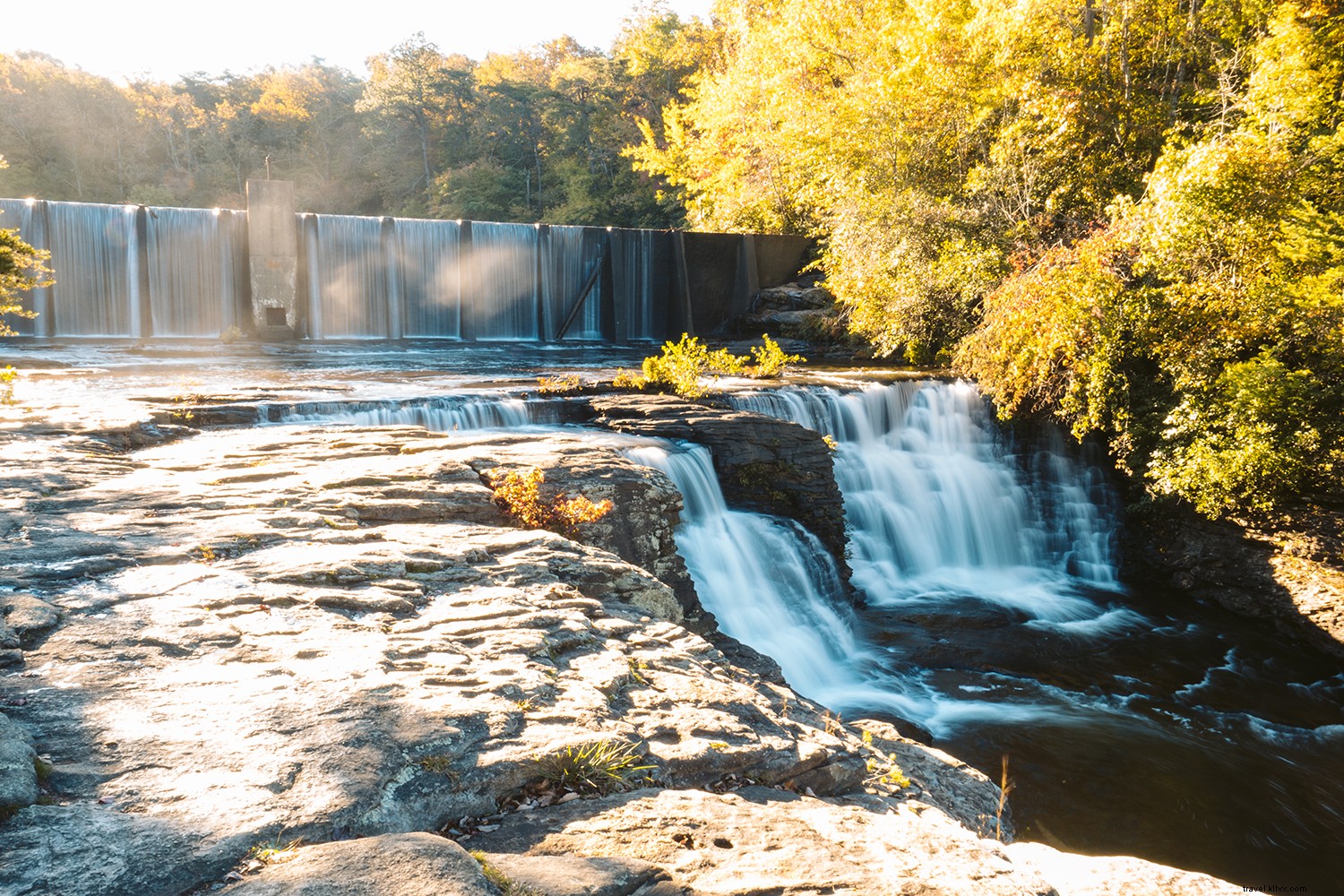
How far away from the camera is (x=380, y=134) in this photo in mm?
45312

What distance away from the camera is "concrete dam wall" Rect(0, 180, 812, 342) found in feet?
58.9

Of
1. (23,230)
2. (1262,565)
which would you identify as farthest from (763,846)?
(23,230)

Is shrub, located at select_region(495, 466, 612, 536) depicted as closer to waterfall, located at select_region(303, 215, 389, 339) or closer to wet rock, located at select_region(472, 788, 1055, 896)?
wet rock, located at select_region(472, 788, 1055, 896)

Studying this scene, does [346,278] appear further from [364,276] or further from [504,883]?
[504,883]

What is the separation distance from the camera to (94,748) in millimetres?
2500

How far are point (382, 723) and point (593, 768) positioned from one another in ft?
2.54

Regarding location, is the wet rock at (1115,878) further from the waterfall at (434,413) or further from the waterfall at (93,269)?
the waterfall at (93,269)

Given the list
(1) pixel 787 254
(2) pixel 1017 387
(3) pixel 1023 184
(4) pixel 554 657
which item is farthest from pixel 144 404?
(1) pixel 787 254

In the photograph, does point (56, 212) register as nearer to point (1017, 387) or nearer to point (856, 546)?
point (856, 546)

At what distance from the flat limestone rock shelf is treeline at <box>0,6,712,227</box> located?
32.3 meters

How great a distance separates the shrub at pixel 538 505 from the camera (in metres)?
6.05

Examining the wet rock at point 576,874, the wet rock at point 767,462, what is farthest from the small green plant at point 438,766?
the wet rock at point 767,462

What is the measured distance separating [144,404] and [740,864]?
8908 mm

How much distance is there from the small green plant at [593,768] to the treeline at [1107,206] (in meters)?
9.19
